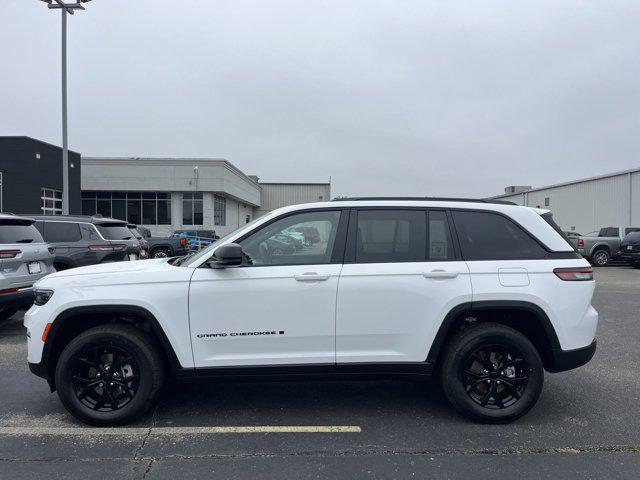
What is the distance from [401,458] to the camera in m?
3.35

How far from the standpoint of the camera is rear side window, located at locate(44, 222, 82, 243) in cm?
952

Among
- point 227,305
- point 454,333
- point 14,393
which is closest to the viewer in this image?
point 227,305

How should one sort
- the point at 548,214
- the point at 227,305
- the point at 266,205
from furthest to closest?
the point at 266,205
the point at 548,214
the point at 227,305

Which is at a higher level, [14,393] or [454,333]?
[454,333]

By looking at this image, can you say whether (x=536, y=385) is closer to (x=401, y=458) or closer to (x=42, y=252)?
(x=401, y=458)

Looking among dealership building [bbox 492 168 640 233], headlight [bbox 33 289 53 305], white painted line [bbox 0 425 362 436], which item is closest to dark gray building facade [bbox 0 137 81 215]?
headlight [bbox 33 289 53 305]

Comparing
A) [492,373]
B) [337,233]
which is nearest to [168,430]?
Result: [337,233]

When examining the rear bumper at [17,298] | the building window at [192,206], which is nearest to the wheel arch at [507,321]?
the rear bumper at [17,298]

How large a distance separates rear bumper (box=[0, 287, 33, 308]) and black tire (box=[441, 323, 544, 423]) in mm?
6003

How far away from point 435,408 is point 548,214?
205cm

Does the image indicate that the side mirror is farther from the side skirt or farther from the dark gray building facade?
the dark gray building facade

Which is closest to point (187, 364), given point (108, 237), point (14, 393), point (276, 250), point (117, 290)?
point (117, 290)

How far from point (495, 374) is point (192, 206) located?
32.5 metres

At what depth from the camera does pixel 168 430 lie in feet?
12.3
